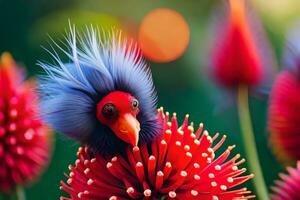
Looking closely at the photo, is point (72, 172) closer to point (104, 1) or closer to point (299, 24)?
point (299, 24)

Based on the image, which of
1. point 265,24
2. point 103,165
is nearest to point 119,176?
point 103,165

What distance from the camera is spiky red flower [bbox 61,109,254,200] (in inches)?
13.3

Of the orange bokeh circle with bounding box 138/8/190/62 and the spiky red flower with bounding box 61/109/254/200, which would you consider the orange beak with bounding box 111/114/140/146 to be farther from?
the orange bokeh circle with bounding box 138/8/190/62

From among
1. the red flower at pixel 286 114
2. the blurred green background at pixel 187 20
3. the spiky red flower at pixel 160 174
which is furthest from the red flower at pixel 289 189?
the blurred green background at pixel 187 20

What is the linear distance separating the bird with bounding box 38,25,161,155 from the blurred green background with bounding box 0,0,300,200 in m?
0.56

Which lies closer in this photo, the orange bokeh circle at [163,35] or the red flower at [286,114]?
the red flower at [286,114]

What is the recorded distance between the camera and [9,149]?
53cm

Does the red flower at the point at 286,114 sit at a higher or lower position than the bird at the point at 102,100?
higher

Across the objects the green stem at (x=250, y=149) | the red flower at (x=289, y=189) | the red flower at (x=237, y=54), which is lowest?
the red flower at (x=289, y=189)

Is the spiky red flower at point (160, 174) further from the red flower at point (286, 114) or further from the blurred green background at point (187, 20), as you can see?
the blurred green background at point (187, 20)

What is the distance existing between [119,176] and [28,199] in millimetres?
567

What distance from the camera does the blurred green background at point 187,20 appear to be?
924mm

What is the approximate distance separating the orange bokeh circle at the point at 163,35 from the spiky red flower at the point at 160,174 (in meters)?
0.60

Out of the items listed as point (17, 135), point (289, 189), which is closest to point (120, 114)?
point (289, 189)
